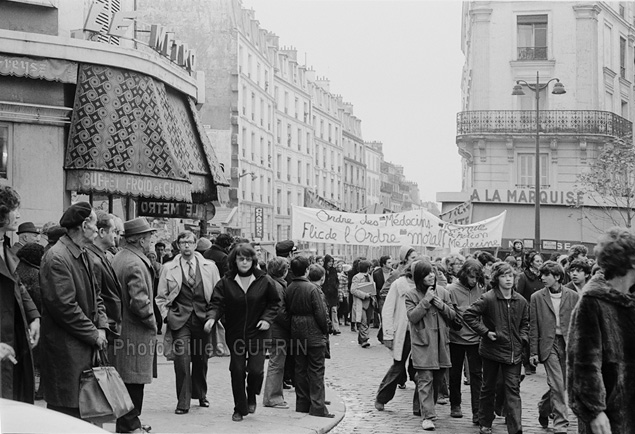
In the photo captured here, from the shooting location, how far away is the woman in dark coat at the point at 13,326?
6.09 meters

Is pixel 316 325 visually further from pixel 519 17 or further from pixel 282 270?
pixel 519 17

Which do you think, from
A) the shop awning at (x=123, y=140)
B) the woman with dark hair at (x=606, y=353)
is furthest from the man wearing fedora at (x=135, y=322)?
the shop awning at (x=123, y=140)

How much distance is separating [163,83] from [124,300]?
9164 millimetres

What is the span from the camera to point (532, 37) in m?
37.9

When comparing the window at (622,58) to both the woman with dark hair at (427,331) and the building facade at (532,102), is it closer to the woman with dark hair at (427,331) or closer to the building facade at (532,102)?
the building facade at (532,102)

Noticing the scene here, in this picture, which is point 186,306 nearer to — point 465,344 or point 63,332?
point 63,332

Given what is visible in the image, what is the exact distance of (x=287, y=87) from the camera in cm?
7206

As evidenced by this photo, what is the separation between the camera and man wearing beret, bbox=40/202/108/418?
22.0 feet

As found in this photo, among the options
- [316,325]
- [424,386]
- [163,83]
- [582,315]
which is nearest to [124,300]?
[316,325]

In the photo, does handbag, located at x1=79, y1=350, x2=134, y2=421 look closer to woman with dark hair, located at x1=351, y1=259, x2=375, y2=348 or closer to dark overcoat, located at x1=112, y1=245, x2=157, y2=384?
dark overcoat, located at x1=112, y1=245, x2=157, y2=384

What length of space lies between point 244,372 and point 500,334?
9.34 ft

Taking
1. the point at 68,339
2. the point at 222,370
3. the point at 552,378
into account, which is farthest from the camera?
the point at 222,370

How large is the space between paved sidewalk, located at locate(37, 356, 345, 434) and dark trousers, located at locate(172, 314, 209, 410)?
0.80 feet

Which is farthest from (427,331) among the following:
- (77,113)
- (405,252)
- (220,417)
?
(77,113)
